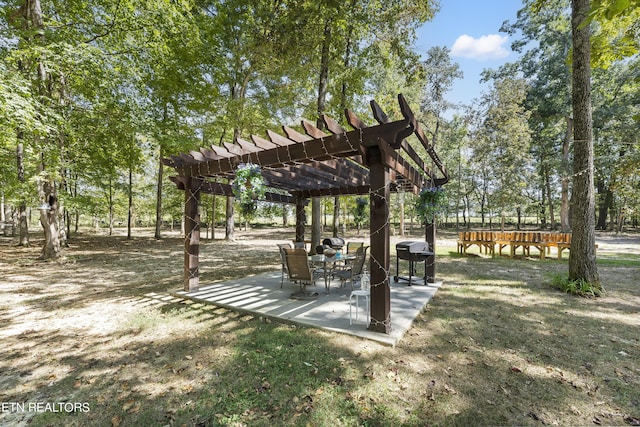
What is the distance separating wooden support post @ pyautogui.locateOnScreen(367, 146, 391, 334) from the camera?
3463mm

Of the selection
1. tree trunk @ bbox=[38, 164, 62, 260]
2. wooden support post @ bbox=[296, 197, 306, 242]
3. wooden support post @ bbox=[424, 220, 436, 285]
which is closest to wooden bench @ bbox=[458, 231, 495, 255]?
wooden support post @ bbox=[424, 220, 436, 285]

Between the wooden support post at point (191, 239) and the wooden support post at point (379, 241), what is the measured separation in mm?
3621

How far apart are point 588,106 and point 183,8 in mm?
11110

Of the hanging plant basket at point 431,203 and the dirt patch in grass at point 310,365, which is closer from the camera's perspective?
the dirt patch in grass at point 310,365

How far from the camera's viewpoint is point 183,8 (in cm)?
834

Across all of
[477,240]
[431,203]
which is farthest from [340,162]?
[477,240]

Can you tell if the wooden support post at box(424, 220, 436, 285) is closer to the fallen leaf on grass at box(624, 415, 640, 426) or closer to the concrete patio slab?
the concrete patio slab

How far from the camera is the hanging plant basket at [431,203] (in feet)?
18.6

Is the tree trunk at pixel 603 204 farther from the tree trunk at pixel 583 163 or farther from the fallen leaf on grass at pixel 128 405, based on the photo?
the fallen leaf on grass at pixel 128 405

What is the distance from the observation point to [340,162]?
18.2 ft

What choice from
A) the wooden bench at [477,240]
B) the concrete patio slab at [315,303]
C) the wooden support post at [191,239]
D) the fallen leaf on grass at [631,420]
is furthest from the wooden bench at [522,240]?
the wooden support post at [191,239]

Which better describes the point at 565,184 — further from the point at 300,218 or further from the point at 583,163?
the point at 300,218

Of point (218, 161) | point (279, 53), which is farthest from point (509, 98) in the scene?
point (218, 161)

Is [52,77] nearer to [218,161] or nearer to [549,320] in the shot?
[218,161]
